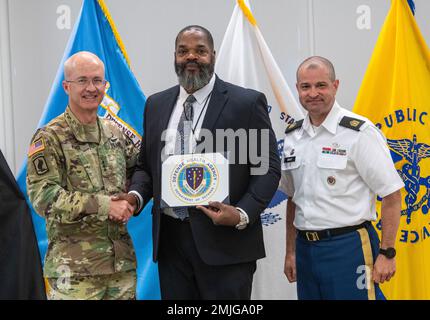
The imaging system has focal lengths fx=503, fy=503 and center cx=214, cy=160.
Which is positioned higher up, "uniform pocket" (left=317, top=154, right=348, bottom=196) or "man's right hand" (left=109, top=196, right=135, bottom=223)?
"uniform pocket" (left=317, top=154, right=348, bottom=196)

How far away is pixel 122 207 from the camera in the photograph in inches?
85.2

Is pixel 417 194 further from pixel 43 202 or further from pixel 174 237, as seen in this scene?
pixel 43 202

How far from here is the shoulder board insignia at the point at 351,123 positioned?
2.43m

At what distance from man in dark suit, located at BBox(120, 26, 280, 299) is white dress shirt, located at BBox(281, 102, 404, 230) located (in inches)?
11.7

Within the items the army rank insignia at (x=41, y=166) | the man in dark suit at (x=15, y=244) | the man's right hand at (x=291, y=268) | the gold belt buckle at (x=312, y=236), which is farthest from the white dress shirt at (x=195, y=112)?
the man in dark suit at (x=15, y=244)

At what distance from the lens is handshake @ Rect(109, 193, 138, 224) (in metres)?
2.14

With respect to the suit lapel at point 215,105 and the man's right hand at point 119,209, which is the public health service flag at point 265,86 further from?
the man's right hand at point 119,209

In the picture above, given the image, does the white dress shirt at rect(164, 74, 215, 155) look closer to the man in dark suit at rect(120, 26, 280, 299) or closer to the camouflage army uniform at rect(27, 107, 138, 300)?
the man in dark suit at rect(120, 26, 280, 299)

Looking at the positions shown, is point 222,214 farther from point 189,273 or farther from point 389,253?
point 389,253

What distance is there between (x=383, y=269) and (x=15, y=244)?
1979 millimetres

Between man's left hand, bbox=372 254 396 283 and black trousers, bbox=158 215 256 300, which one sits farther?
man's left hand, bbox=372 254 396 283

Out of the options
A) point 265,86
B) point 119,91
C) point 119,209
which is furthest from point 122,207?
point 265,86

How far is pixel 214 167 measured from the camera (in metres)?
2.10

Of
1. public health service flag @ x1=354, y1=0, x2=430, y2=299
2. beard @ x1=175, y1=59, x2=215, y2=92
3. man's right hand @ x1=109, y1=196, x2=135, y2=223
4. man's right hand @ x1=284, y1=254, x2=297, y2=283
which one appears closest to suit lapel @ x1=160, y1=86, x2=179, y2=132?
beard @ x1=175, y1=59, x2=215, y2=92
